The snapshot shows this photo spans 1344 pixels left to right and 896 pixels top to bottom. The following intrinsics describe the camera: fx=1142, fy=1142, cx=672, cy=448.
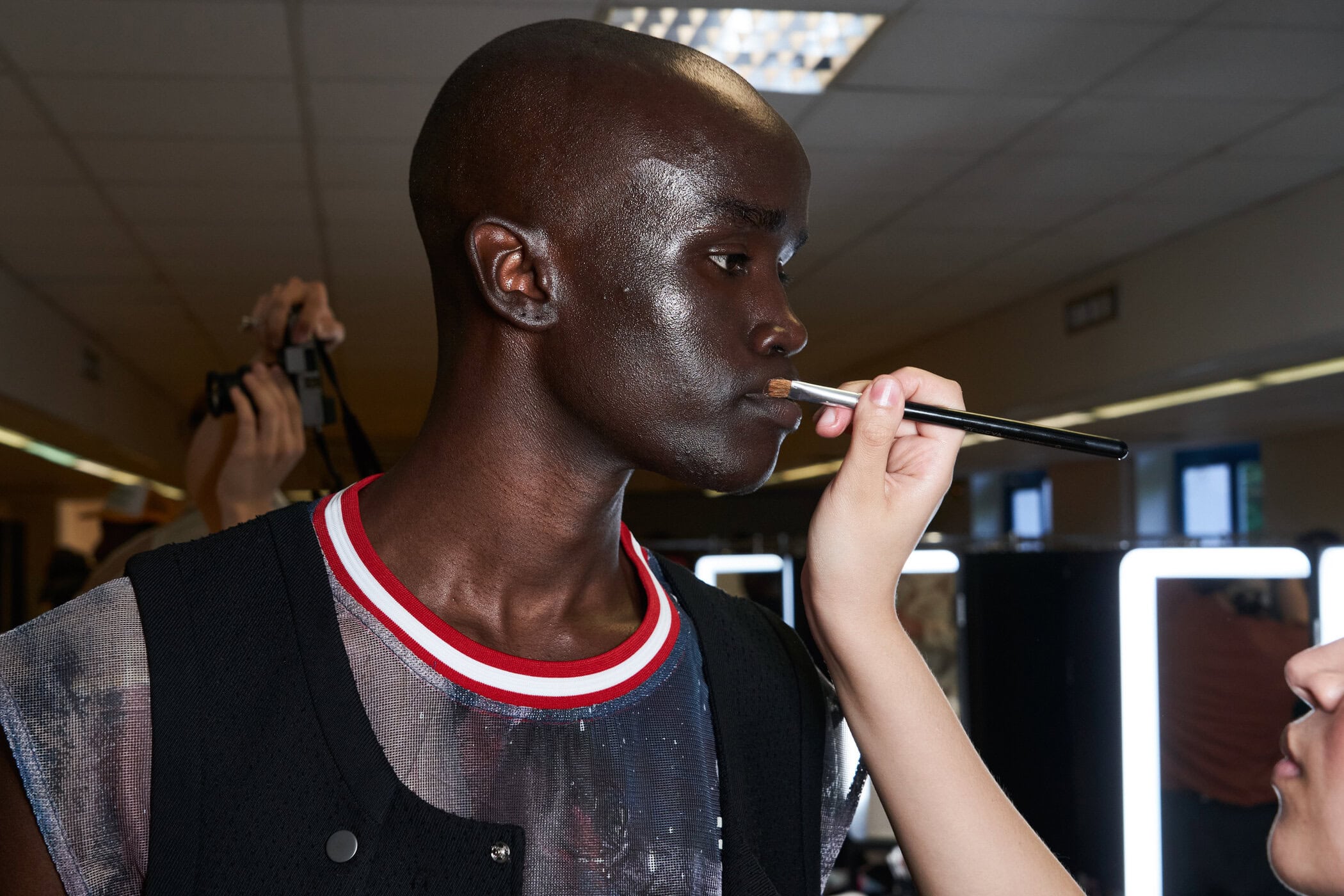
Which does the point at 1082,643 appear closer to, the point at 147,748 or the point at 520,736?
the point at 520,736

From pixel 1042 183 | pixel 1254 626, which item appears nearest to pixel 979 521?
pixel 1042 183

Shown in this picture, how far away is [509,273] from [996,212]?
4532 millimetres

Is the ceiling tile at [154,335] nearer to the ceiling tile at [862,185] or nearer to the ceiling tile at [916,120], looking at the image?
the ceiling tile at [862,185]

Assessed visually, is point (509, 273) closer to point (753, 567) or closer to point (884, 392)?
point (884, 392)

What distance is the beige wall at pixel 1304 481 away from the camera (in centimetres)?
862

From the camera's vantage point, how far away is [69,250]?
5289 millimetres

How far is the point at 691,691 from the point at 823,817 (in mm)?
176

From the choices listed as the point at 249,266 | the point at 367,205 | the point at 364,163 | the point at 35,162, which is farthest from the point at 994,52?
the point at 249,266

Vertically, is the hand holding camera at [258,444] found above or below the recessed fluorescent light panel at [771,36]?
below

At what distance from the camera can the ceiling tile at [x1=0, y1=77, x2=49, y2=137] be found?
11.3 feet

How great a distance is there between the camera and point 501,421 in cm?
84

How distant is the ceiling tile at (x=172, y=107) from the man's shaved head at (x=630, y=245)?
9.77 ft

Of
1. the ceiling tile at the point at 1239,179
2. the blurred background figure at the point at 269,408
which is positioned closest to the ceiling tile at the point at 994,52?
the ceiling tile at the point at 1239,179

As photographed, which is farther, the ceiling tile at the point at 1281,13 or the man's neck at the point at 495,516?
the ceiling tile at the point at 1281,13
